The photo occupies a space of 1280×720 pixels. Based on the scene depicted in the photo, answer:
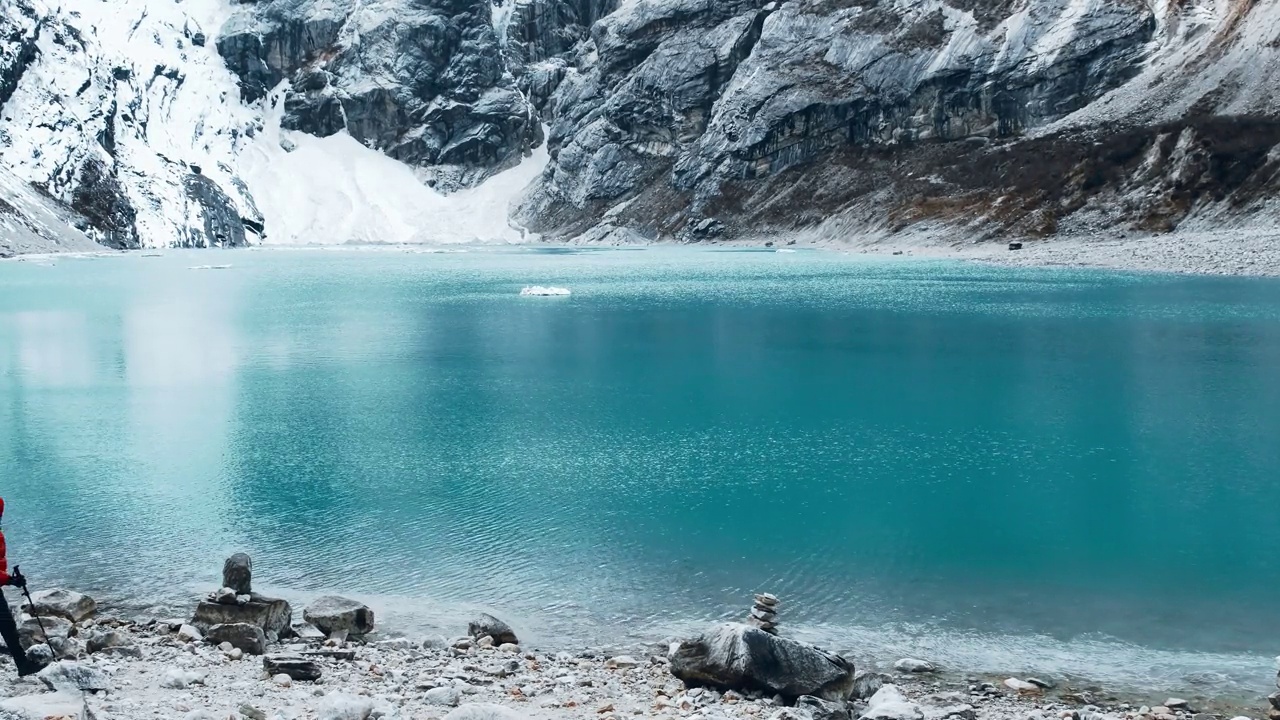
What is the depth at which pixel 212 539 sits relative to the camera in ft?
60.6

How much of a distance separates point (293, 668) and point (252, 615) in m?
2.33

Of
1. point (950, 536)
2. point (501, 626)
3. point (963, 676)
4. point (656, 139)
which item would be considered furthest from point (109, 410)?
point (656, 139)

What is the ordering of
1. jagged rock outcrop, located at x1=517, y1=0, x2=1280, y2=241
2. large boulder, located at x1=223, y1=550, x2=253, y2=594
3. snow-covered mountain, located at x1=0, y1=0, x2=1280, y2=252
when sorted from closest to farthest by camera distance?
large boulder, located at x1=223, y1=550, x2=253, y2=594
jagged rock outcrop, located at x1=517, y1=0, x2=1280, y2=241
snow-covered mountain, located at x1=0, y1=0, x2=1280, y2=252

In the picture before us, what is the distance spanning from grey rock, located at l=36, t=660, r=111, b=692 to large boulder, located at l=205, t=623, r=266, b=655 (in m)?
1.89

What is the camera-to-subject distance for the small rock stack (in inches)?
542

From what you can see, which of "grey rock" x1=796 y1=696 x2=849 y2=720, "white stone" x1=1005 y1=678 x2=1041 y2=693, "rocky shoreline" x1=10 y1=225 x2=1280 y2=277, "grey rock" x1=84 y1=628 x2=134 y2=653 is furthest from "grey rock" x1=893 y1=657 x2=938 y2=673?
"rocky shoreline" x1=10 y1=225 x2=1280 y2=277

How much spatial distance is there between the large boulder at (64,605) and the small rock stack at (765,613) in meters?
8.57

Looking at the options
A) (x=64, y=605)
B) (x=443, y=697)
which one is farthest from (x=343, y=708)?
→ (x=64, y=605)

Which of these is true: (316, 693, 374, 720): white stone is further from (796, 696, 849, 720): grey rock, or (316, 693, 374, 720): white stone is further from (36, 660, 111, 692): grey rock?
(796, 696, 849, 720): grey rock

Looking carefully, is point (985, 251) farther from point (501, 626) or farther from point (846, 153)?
point (501, 626)

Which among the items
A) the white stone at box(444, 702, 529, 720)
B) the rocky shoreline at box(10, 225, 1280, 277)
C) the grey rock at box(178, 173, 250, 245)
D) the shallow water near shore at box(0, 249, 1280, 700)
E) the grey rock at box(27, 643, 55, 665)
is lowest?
the shallow water near shore at box(0, 249, 1280, 700)

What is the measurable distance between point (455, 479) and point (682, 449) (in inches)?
215

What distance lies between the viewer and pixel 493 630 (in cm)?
1348

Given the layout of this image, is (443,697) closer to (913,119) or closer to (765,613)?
(765,613)
